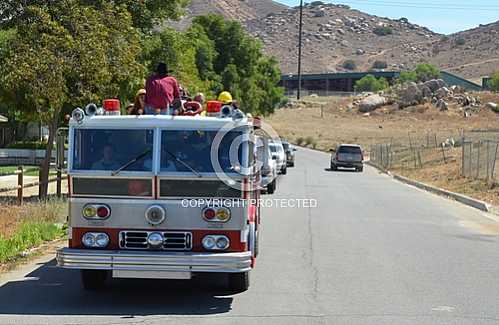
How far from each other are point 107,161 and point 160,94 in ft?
4.47

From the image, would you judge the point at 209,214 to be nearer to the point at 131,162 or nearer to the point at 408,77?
the point at 131,162

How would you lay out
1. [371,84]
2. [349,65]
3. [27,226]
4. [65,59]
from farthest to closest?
[349,65], [371,84], [65,59], [27,226]

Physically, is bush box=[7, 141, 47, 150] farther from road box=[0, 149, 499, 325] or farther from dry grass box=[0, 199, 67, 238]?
road box=[0, 149, 499, 325]

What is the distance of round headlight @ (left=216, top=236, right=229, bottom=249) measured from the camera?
956 cm

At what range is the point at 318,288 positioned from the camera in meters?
11.0

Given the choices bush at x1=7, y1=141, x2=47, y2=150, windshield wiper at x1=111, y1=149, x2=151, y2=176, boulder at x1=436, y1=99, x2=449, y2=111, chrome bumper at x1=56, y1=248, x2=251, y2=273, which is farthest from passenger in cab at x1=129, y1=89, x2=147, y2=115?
boulder at x1=436, y1=99, x2=449, y2=111

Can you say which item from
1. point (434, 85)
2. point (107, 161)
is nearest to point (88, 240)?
point (107, 161)

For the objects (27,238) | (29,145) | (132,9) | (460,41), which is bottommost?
(27,238)

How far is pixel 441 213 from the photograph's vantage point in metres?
22.8

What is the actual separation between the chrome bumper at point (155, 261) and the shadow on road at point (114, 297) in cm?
54

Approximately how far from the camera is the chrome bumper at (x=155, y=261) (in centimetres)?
921

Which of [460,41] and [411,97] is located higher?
[460,41]

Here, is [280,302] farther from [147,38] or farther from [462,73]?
[462,73]

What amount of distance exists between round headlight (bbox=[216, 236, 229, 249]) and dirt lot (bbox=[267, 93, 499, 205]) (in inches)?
2115
